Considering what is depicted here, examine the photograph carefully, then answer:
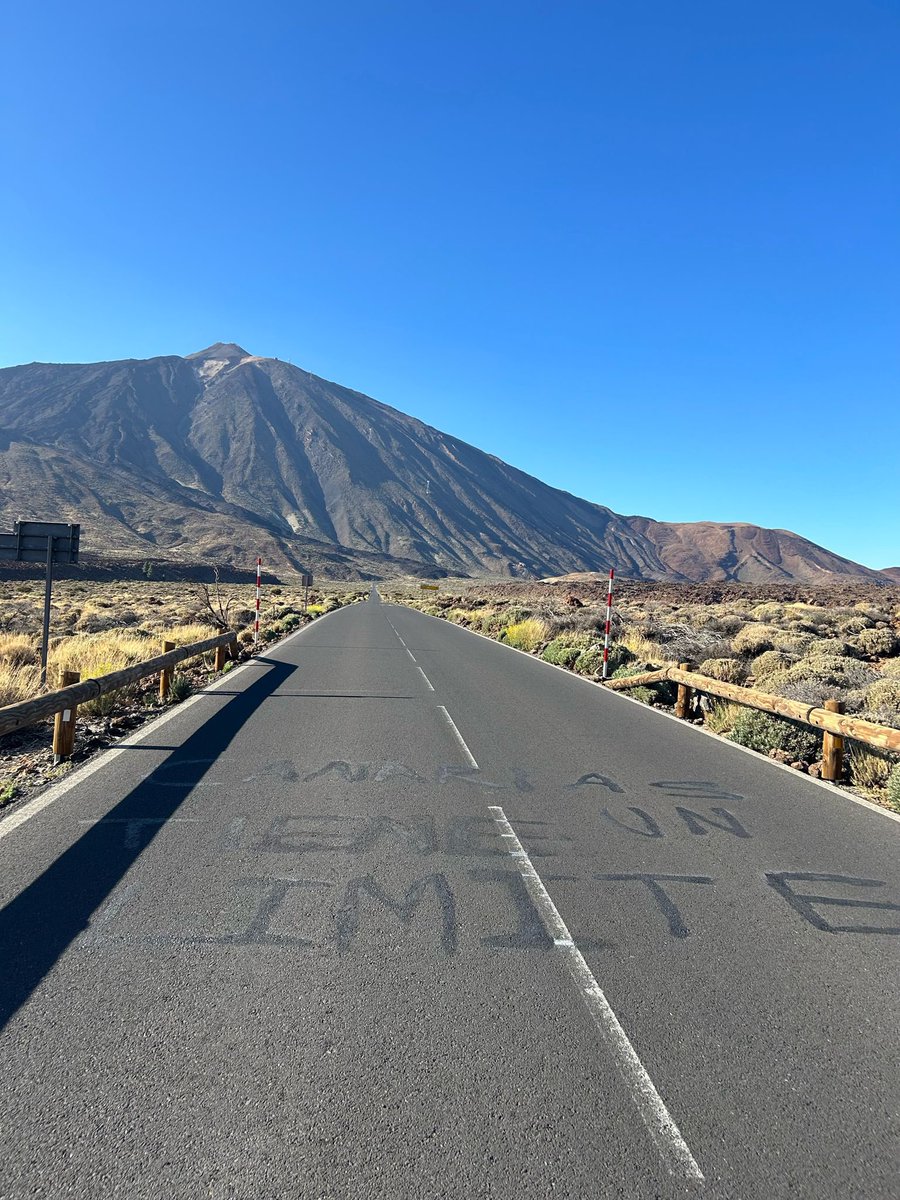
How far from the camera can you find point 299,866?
15.5 ft

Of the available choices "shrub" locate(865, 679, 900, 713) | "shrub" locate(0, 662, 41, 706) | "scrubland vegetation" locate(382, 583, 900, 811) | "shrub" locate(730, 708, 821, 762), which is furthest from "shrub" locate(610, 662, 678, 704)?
"shrub" locate(0, 662, 41, 706)

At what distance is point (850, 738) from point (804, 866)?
259cm

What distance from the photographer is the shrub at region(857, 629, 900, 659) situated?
20.5 m

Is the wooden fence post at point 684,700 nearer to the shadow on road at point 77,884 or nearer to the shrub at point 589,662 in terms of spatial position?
the shrub at point 589,662

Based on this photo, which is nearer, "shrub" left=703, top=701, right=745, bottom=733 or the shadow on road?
the shadow on road

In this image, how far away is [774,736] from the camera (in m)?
9.01

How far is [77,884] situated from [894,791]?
6.82m

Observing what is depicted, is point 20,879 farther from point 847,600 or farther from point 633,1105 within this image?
point 847,600

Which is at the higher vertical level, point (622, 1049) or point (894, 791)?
point (894, 791)

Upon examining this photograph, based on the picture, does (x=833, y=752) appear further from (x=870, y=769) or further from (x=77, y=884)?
(x=77, y=884)

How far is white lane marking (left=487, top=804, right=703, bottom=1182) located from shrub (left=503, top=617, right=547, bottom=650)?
758 inches

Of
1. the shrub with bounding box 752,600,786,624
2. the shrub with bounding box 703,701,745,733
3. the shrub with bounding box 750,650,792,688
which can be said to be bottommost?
the shrub with bounding box 703,701,745,733

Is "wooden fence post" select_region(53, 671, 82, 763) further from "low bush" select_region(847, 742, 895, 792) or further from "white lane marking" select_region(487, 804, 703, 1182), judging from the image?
"low bush" select_region(847, 742, 895, 792)

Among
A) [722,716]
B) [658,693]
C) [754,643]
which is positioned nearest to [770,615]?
[754,643]
